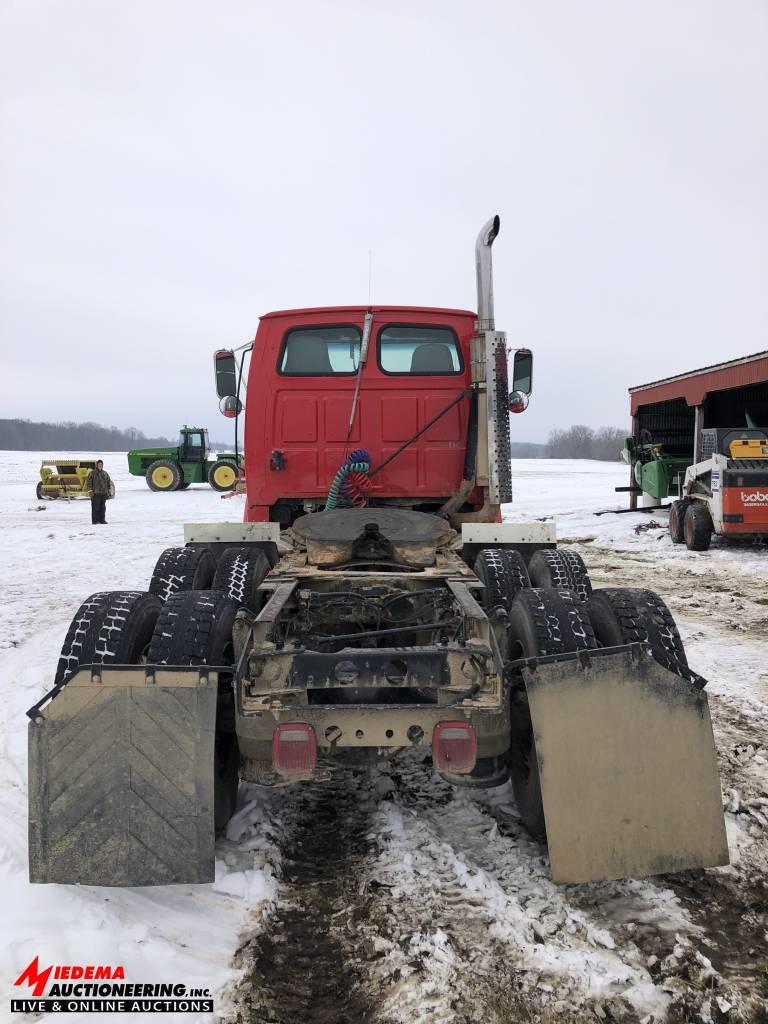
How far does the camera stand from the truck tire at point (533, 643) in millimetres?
2865

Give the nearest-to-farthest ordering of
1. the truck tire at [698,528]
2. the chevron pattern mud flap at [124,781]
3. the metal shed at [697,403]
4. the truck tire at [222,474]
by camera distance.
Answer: the chevron pattern mud flap at [124,781] → the truck tire at [698,528] → the metal shed at [697,403] → the truck tire at [222,474]

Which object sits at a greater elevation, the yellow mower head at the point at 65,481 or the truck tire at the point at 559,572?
the yellow mower head at the point at 65,481

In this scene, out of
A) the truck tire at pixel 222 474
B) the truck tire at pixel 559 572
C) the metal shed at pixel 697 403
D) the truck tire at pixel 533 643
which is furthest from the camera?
the truck tire at pixel 222 474

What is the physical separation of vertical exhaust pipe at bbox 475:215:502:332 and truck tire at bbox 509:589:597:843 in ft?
8.35

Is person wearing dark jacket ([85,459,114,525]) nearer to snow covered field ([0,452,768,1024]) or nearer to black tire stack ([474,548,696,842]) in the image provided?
snow covered field ([0,452,768,1024])

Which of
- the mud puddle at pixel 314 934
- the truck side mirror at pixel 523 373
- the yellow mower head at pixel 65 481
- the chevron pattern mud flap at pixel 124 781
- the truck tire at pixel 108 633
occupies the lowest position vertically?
the mud puddle at pixel 314 934

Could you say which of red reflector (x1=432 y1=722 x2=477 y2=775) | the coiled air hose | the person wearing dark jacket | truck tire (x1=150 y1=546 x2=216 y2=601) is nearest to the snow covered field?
red reflector (x1=432 y1=722 x2=477 y2=775)

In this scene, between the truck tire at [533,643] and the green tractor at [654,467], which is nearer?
the truck tire at [533,643]

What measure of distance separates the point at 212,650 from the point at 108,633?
0.48m

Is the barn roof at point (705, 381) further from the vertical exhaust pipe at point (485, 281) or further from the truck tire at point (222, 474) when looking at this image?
the truck tire at point (222, 474)

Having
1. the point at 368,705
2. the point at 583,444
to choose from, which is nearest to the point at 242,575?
the point at 368,705

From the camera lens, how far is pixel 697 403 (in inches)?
590

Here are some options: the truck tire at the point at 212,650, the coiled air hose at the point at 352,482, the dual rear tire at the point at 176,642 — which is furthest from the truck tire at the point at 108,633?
the coiled air hose at the point at 352,482

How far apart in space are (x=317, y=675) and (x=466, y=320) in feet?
11.8
